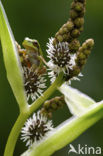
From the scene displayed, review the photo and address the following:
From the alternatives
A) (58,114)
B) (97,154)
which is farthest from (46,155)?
(58,114)

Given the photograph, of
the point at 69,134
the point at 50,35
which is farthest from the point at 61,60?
the point at 50,35

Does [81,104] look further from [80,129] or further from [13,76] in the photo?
[13,76]

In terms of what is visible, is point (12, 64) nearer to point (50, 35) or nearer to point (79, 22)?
point (79, 22)

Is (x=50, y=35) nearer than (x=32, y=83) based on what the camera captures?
No

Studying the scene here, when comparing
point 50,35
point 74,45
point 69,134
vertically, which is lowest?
point 69,134

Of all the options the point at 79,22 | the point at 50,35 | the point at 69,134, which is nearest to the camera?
the point at 79,22

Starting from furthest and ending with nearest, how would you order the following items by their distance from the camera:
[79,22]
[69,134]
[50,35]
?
[50,35] → [69,134] → [79,22]

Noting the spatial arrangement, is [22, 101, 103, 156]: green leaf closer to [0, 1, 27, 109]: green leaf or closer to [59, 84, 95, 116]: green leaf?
[59, 84, 95, 116]: green leaf
